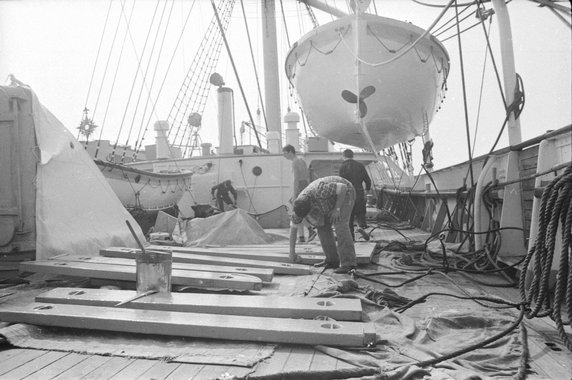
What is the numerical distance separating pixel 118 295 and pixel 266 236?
4.23 m

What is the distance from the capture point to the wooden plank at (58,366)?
1.83m

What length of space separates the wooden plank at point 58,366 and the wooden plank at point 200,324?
1.02ft

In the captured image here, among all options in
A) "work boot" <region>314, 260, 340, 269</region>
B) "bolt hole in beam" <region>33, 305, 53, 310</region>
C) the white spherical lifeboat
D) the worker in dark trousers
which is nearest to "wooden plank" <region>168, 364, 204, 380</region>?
"bolt hole in beam" <region>33, 305, 53, 310</region>

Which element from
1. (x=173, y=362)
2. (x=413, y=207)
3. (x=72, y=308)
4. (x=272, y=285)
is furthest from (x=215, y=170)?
(x=173, y=362)

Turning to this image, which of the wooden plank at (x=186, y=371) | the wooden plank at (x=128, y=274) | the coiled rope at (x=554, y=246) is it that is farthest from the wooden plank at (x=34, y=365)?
the coiled rope at (x=554, y=246)

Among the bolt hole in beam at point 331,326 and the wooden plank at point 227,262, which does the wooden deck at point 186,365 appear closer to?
the bolt hole in beam at point 331,326

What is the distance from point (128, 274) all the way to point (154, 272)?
59 cm

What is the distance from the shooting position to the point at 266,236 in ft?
23.0

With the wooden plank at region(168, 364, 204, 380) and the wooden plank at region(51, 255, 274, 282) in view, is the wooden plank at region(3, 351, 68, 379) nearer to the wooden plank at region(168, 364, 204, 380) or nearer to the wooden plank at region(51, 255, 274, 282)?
the wooden plank at region(168, 364, 204, 380)

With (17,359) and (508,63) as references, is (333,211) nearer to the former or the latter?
(508,63)

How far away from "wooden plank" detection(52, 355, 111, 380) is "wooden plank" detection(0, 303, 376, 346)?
30cm

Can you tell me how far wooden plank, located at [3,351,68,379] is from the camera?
1.84m

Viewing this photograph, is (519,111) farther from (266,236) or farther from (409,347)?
(266,236)

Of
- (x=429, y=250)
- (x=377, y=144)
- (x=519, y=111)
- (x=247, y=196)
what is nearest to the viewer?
(x=519, y=111)
